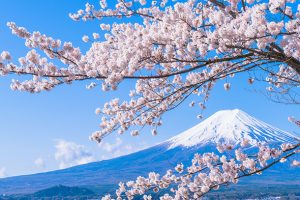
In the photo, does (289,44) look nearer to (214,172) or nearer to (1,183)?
(214,172)

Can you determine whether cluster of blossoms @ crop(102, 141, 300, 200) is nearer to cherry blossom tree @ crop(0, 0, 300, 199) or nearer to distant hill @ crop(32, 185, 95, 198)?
cherry blossom tree @ crop(0, 0, 300, 199)

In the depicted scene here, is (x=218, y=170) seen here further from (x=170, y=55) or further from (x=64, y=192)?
(x=64, y=192)

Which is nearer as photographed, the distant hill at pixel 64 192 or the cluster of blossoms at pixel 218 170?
the cluster of blossoms at pixel 218 170

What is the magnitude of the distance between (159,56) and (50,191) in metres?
119

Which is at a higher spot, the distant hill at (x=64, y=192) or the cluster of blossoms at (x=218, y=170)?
the distant hill at (x=64, y=192)

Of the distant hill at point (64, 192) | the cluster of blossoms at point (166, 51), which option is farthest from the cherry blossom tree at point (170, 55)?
the distant hill at point (64, 192)

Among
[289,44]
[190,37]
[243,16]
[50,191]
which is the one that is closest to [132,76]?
[190,37]

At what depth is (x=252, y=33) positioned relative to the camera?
11.4 feet

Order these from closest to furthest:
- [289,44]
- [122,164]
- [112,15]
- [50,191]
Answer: [289,44] < [112,15] < [50,191] < [122,164]

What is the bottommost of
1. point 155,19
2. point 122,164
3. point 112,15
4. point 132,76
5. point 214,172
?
point 214,172

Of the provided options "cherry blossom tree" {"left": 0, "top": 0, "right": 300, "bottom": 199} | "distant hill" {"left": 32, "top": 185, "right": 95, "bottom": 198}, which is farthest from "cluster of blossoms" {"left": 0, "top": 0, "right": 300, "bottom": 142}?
"distant hill" {"left": 32, "top": 185, "right": 95, "bottom": 198}

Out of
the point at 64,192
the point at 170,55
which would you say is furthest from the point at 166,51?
the point at 64,192

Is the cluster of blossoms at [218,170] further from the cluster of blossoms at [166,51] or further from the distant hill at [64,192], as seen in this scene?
the distant hill at [64,192]

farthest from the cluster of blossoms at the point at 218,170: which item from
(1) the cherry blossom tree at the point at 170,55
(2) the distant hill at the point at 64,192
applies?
(2) the distant hill at the point at 64,192
